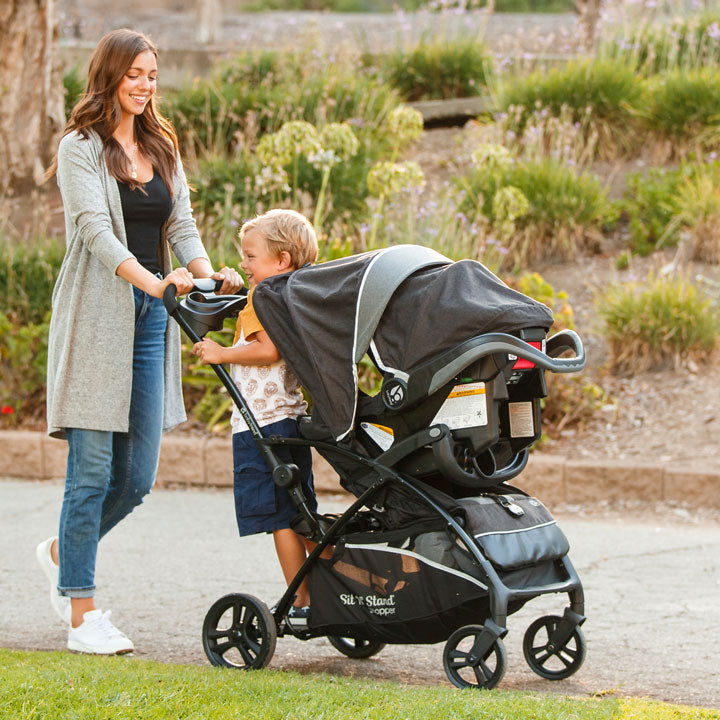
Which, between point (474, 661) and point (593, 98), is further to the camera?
point (593, 98)

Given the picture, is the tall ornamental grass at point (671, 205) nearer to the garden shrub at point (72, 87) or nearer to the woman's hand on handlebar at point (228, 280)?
the garden shrub at point (72, 87)

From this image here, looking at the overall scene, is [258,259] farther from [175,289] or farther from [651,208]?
[651,208]

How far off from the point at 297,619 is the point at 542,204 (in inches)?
236

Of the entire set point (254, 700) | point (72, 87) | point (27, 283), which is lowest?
point (254, 700)

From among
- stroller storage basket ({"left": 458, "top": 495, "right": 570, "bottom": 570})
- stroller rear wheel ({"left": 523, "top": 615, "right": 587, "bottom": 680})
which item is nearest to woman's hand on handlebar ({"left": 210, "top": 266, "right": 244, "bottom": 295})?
stroller storage basket ({"left": 458, "top": 495, "right": 570, "bottom": 570})

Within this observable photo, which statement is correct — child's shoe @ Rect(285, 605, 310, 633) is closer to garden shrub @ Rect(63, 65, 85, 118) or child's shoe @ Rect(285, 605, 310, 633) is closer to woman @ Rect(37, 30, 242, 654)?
woman @ Rect(37, 30, 242, 654)

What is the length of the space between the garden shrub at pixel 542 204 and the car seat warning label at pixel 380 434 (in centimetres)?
550

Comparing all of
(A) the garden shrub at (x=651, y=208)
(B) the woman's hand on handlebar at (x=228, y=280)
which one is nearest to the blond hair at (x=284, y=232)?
(B) the woman's hand on handlebar at (x=228, y=280)

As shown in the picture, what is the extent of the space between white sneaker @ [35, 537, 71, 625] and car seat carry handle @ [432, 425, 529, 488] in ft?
5.28

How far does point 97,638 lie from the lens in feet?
13.5

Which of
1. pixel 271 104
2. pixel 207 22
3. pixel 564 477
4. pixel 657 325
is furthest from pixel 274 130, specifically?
pixel 207 22

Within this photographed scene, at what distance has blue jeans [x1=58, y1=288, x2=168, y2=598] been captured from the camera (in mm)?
4074

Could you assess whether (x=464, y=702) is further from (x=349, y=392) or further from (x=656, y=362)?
(x=656, y=362)

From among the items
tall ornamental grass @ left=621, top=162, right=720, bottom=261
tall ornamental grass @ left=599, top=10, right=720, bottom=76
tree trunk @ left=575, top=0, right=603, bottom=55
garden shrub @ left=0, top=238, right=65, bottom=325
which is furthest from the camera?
tree trunk @ left=575, top=0, right=603, bottom=55
